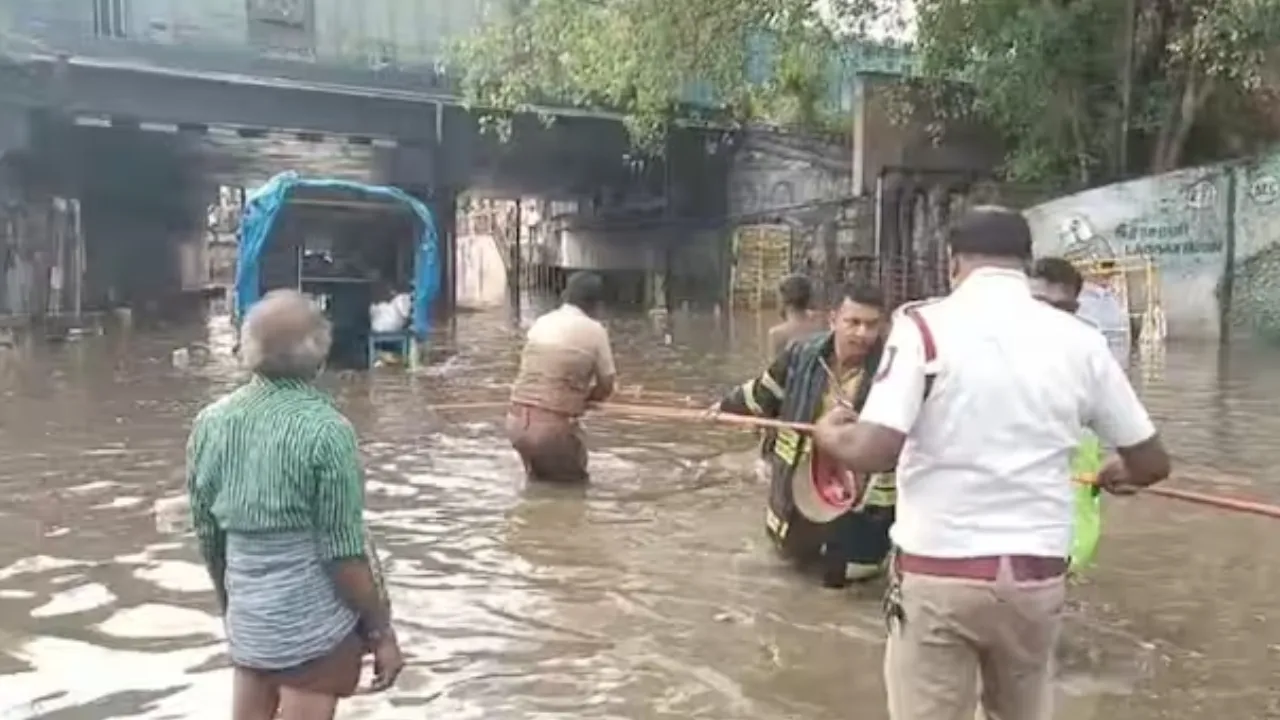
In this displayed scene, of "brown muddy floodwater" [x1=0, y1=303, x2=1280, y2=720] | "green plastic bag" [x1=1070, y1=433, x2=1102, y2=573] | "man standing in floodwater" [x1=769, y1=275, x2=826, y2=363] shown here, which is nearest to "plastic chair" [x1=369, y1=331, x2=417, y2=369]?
"brown muddy floodwater" [x1=0, y1=303, x2=1280, y2=720]

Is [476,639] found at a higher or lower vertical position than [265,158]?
lower

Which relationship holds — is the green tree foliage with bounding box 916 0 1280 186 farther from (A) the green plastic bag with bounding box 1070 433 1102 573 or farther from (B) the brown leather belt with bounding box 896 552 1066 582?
(B) the brown leather belt with bounding box 896 552 1066 582

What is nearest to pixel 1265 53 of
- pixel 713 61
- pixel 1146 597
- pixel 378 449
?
pixel 713 61

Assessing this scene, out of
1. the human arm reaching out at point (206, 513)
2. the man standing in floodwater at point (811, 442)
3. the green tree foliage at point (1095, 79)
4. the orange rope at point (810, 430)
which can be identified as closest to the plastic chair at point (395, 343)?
the orange rope at point (810, 430)

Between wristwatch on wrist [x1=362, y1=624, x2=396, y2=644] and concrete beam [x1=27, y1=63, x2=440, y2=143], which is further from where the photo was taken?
concrete beam [x1=27, y1=63, x2=440, y2=143]

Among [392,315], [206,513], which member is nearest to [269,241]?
[392,315]

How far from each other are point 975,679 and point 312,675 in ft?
5.22

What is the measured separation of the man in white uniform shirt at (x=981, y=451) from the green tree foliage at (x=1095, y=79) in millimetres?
21406

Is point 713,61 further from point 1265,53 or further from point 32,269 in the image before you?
point 32,269

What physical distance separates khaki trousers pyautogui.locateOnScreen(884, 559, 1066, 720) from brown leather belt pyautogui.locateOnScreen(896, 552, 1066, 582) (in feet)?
0.04

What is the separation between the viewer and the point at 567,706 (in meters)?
5.55

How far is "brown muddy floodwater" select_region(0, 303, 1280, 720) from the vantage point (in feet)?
18.6

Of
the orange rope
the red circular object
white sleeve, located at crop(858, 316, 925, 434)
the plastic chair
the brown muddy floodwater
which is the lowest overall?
the brown muddy floodwater

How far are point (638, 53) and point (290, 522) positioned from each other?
22137 mm
